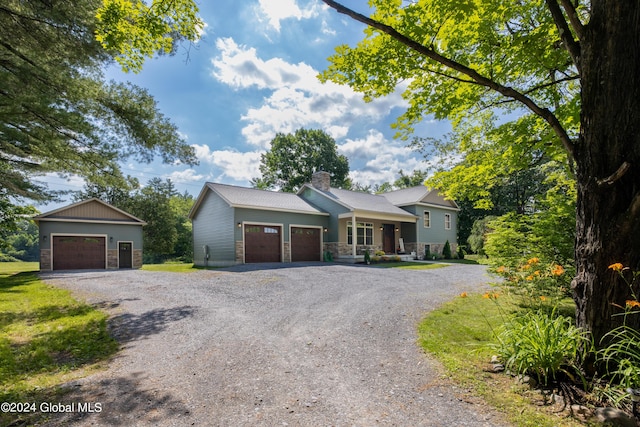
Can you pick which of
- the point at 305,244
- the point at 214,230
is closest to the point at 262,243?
the point at 305,244

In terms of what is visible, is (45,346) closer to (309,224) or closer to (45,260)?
(309,224)

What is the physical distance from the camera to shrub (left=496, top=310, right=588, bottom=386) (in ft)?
11.0

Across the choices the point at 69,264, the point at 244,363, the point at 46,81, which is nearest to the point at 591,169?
the point at 244,363

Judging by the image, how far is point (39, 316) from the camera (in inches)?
275

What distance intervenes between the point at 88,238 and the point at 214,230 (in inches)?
283

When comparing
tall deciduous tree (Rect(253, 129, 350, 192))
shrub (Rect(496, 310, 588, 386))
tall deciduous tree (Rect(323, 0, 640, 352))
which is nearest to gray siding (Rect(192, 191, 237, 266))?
tall deciduous tree (Rect(323, 0, 640, 352))

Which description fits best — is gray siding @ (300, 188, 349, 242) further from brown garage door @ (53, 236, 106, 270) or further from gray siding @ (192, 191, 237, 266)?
brown garage door @ (53, 236, 106, 270)

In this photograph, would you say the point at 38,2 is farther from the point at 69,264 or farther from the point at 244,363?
the point at 69,264

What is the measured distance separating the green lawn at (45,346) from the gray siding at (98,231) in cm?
1078

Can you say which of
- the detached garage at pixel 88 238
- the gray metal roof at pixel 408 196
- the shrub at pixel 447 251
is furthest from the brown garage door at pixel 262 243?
the shrub at pixel 447 251

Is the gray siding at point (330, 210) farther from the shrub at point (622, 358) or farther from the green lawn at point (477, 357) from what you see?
the shrub at point (622, 358)

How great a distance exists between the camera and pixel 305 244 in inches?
762

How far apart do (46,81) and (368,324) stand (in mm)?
9672

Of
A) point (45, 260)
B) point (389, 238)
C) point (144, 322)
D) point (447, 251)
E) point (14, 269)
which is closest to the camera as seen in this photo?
point (144, 322)
